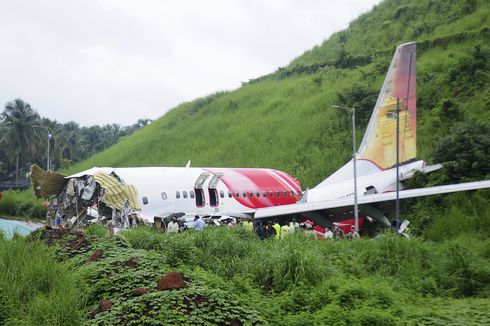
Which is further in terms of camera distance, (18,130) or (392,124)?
(18,130)

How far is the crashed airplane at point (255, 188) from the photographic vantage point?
739 inches

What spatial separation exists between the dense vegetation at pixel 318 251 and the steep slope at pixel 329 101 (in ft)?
0.48

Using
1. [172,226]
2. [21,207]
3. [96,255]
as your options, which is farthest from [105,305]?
[21,207]

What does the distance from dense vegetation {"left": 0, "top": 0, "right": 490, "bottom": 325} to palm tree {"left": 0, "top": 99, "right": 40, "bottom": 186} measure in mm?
21568

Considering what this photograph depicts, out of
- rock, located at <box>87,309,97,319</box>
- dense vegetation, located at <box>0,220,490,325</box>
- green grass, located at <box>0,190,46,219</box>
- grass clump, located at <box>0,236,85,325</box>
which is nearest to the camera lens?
grass clump, located at <box>0,236,85,325</box>

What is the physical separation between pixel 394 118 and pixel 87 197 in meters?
13.4

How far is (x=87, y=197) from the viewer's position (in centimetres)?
1892

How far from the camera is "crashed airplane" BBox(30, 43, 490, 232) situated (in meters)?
18.8

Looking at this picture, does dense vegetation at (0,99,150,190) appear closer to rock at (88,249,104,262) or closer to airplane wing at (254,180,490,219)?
airplane wing at (254,180,490,219)

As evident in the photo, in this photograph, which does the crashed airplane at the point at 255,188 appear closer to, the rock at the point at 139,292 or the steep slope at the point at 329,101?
the steep slope at the point at 329,101

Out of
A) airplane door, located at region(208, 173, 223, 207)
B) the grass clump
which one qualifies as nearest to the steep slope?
airplane door, located at region(208, 173, 223, 207)

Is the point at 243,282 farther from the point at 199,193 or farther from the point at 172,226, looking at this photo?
the point at 199,193

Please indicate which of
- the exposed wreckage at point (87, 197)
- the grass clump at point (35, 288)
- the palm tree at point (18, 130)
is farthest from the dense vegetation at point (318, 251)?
the palm tree at point (18, 130)

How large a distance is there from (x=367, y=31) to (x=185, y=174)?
1509 inches
